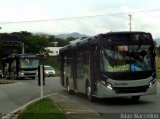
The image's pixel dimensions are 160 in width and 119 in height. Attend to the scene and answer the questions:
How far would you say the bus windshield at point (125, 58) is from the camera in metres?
20.5

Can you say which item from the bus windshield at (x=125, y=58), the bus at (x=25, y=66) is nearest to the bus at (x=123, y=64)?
the bus windshield at (x=125, y=58)

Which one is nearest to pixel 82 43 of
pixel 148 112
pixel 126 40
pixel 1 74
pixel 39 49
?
pixel 126 40

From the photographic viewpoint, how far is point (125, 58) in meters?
20.5

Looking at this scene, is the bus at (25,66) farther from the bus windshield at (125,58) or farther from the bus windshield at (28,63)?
the bus windshield at (125,58)

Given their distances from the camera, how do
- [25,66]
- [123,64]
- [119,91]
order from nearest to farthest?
1. [119,91]
2. [123,64]
3. [25,66]

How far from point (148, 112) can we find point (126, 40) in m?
A: 4.48

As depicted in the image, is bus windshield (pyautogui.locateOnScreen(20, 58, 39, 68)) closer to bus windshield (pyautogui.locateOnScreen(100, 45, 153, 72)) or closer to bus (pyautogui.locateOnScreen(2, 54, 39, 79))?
bus (pyautogui.locateOnScreen(2, 54, 39, 79))

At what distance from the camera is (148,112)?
17000 mm

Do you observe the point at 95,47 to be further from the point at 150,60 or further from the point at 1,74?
the point at 1,74

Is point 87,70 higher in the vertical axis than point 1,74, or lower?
higher

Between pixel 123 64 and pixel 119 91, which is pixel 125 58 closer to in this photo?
pixel 123 64

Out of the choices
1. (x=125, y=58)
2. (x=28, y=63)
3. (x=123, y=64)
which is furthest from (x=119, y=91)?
(x=28, y=63)

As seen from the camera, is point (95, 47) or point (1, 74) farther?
point (1, 74)

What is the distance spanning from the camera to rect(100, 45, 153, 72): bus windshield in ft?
67.3
